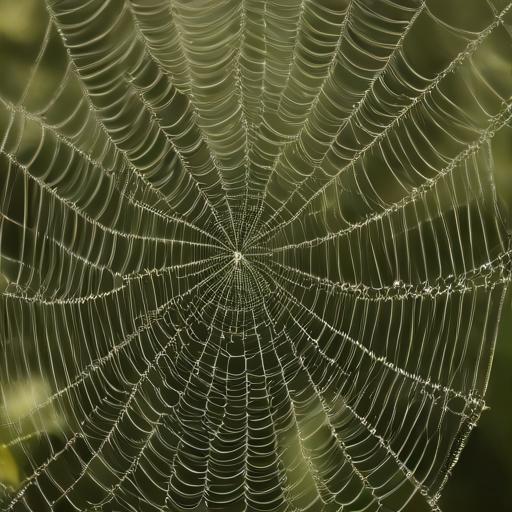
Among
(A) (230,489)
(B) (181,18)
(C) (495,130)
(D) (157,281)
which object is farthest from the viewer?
(D) (157,281)

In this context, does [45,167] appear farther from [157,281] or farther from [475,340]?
[475,340]

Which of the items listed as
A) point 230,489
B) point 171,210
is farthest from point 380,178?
point 230,489

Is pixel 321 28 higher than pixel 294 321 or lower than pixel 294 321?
higher

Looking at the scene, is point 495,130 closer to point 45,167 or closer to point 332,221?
point 332,221

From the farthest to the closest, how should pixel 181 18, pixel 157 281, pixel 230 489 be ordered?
pixel 157 281 → pixel 230 489 → pixel 181 18

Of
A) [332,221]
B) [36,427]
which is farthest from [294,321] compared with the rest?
[36,427]

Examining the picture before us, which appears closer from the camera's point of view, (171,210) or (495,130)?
(495,130)

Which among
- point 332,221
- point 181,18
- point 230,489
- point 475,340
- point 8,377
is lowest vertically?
point 230,489
